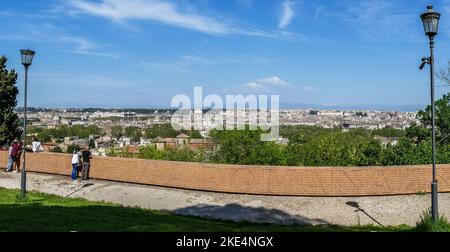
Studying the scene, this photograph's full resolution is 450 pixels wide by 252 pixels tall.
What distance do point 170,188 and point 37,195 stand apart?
4.12 metres

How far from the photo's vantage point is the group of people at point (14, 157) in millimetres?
18641

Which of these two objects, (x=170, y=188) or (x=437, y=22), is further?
(x=170, y=188)

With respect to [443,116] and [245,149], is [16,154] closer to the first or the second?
[245,149]

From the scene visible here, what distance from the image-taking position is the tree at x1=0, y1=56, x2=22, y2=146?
35.3 m

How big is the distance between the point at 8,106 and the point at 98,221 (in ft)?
102

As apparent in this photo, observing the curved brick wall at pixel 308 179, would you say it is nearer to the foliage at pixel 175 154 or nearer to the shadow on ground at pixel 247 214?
the shadow on ground at pixel 247 214

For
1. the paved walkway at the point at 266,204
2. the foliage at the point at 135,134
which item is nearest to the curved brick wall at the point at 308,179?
the paved walkway at the point at 266,204

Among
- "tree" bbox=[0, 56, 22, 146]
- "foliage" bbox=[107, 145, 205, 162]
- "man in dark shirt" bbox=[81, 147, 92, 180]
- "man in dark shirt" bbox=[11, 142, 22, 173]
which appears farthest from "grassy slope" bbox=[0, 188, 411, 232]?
"tree" bbox=[0, 56, 22, 146]

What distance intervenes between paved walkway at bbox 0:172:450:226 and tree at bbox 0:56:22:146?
21727 millimetres

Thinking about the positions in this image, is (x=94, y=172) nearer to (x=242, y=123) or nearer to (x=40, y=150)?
(x=40, y=150)

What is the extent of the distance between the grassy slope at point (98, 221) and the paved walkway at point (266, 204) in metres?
0.91

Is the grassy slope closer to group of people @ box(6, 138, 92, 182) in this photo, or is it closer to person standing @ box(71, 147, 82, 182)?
group of people @ box(6, 138, 92, 182)

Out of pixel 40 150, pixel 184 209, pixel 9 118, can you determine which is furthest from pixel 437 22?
pixel 9 118
